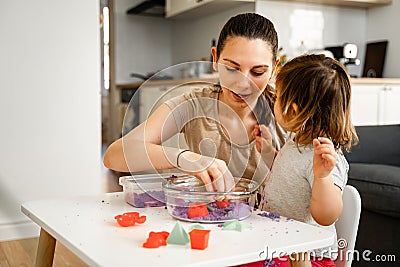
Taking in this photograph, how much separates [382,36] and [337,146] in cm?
336

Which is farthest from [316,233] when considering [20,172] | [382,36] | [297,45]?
[382,36]

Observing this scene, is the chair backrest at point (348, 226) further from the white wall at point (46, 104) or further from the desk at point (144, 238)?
the white wall at point (46, 104)

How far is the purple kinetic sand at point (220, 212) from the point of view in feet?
3.49

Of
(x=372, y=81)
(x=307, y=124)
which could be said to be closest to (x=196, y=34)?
(x=372, y=81)

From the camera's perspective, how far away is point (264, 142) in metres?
1.32

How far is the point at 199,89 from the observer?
132 cm

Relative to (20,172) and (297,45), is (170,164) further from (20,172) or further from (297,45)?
(297,45)

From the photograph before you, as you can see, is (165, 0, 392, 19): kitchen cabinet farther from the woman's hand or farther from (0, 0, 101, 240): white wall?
the woman's hand

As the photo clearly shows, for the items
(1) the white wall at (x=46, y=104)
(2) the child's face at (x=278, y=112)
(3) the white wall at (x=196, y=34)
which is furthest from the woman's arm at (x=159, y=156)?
(3) the white wall at (x=196, y=34)

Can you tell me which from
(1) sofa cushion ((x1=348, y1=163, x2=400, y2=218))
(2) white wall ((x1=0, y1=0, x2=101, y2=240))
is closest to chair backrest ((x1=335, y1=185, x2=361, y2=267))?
(1) sofa cushion ((x1=348, y1=163, x2=400, y2=218))

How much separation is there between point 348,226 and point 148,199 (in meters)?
0.48

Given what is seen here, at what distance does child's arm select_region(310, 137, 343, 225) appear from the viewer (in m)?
1.11

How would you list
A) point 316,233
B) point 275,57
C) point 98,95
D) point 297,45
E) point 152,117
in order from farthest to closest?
point 297,45 → point 98,95 → point 275,57 → point 152,117 → point 316,233

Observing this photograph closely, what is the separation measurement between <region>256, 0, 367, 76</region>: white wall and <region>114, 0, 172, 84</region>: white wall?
79.6 inches
